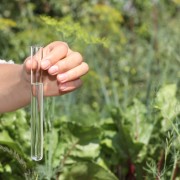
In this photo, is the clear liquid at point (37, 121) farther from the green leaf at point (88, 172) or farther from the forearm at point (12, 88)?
the green leaf at point (88, 172)

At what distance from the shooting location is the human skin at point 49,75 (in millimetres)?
1260

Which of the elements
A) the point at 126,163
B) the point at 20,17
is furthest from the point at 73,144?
the point at 20,17

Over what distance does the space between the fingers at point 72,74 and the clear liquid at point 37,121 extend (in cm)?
7

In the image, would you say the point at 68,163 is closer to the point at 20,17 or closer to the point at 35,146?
the point at 35,146

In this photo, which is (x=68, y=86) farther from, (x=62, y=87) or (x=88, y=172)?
(x=88, y=172)

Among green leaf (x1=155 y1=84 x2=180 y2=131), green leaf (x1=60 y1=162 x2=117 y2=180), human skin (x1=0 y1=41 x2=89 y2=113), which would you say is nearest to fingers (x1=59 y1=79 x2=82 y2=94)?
human skin (x1=0 y1=41 x2=89 y2=113)

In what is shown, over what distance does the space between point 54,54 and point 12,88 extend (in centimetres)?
22

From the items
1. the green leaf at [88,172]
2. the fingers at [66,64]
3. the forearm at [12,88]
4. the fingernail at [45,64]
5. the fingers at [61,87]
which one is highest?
the fingernail at [45,64]

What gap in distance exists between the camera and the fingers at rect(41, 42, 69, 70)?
1228mm

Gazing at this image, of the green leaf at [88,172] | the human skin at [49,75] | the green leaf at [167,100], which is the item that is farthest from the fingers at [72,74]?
the green leaf at [167,100]

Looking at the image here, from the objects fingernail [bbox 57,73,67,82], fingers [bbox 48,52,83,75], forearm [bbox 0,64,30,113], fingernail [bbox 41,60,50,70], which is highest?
fingernail [bbox 41,60,50,70]

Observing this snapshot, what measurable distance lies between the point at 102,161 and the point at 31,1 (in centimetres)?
307

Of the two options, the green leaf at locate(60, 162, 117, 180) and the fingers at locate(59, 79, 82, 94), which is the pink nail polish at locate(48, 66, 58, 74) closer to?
the fingers at locate(59, 79, 82, 94)

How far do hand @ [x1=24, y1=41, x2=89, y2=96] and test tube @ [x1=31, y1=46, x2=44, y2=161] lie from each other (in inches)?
0.5
